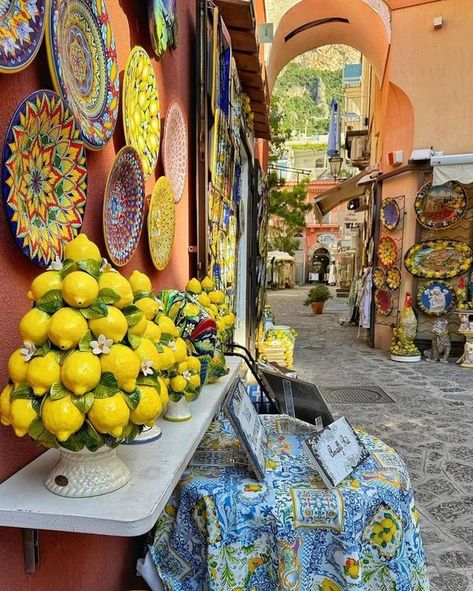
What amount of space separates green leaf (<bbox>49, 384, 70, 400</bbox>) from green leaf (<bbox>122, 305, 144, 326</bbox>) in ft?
0.55

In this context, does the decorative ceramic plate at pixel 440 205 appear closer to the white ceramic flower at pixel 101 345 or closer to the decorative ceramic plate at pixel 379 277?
the decorative ceramic plate at pixel 379 277

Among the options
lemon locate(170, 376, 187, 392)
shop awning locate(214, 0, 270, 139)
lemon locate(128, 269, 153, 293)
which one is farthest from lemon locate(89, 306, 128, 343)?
shop awning locate(214, 0, 270, 139)

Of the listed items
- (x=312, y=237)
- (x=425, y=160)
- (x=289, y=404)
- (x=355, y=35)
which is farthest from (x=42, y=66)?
(x=312, y=237)

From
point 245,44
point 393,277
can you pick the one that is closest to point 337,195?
point 393,277

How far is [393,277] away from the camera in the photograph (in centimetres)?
765

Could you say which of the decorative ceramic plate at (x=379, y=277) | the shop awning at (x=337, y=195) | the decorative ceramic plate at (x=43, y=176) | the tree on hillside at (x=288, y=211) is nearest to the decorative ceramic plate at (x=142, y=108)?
the decorative ceramic plate at (x=43, y=176)

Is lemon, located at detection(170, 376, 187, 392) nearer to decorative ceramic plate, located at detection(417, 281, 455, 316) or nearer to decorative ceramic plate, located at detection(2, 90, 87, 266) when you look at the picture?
decorative ceramic plate, located at detection(2, 90, 87, 266)

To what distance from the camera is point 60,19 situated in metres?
0.98

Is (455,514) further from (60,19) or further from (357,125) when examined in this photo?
(357,125)

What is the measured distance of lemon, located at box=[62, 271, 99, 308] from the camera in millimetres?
785

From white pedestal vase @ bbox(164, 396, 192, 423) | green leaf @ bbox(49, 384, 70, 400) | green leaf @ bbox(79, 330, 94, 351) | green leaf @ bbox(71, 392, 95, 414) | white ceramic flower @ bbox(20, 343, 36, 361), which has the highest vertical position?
green leaf @ bbox(79, 330, 94, 351)

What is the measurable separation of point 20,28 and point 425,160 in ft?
24.2

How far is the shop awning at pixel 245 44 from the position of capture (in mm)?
2452

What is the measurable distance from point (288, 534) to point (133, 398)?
83 centimetres
